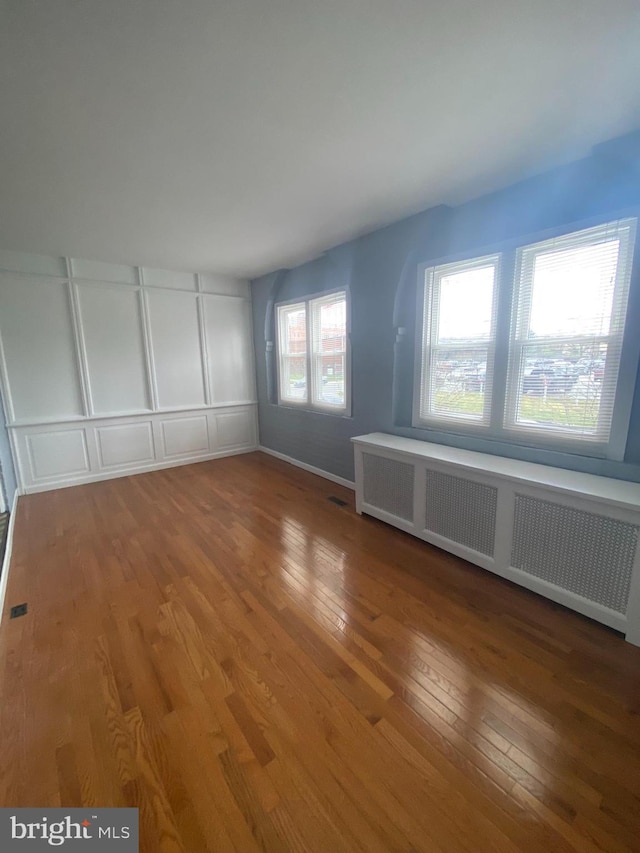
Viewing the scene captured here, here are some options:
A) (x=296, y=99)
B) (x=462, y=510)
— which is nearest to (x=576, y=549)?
(x=462, y=510)

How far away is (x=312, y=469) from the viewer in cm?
470

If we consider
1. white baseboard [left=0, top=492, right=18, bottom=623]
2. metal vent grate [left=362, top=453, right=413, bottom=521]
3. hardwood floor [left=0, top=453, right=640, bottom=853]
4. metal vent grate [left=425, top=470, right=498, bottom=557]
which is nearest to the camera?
hardwood floor [left=0, top=453, right=640, bottom=853]

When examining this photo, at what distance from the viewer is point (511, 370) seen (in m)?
2.61

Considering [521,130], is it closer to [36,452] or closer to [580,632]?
[580,632]

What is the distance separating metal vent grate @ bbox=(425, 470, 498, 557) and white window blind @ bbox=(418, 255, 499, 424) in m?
0.65

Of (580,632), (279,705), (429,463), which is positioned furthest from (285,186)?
(580,632)

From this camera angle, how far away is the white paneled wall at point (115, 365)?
155 inches

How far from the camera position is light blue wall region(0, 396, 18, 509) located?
11.3 ft

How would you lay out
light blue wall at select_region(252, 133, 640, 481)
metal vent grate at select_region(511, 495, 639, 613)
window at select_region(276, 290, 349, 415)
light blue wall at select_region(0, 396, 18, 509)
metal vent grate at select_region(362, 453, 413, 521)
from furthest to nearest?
window at select_region(276, 290, 349, 415), light blue wall at select_region(0, 396, 18, 509), metal vent grate at select_region(362, 453, 413, 521), light blue wall at select_region(252, 133, 640, 481), metal vent grate at select_region(511, 495, 639, 613)

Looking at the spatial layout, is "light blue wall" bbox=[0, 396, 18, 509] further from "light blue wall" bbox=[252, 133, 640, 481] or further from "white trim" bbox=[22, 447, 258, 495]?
"light blue wall" bbox=[252, 133, 640, 481]

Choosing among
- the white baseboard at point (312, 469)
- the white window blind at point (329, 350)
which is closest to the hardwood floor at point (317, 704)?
the white baseboard at point (312, 469)

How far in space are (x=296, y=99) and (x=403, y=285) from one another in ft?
5.94

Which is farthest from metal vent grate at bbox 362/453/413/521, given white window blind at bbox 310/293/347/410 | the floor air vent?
white window blind at bbox 310/293/347/410

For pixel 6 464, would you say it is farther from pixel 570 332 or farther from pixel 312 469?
pixel 570 332
